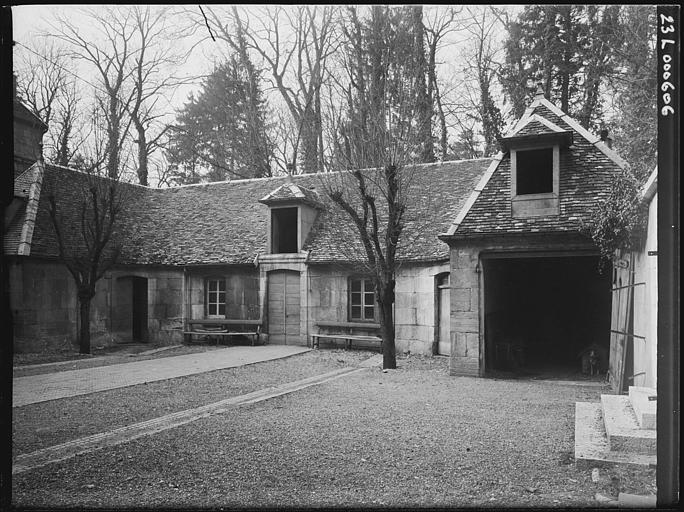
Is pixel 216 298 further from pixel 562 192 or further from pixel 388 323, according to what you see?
pixel 562 192

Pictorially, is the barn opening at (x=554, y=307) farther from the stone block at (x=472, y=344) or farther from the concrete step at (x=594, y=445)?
the concrete step at (x=594, y=445)

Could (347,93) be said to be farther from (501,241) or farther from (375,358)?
(375,358)

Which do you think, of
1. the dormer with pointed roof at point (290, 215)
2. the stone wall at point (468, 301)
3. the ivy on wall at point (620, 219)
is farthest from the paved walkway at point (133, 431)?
the dormer with pointed roof at point (290, 215)

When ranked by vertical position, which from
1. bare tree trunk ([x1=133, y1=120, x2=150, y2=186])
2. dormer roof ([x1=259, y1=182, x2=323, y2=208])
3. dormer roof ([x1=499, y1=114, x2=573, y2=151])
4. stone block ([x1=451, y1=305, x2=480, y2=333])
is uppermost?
bare tree trunk ([x1=133, y1=120, x2=150, y2=186])

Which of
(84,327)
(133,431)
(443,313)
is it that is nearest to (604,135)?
(443,313)

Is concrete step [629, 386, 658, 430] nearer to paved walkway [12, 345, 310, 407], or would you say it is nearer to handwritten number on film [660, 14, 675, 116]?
handwritten number on film [660, 14, 675, 116]

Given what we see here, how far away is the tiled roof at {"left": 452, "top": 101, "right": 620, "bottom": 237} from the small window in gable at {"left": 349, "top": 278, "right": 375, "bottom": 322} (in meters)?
5.61

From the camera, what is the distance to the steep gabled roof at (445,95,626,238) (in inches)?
441

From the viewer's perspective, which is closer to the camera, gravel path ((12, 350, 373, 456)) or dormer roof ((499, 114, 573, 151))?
gravel path ((12, 350, 373, 456))

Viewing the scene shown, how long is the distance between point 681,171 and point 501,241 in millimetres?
7381

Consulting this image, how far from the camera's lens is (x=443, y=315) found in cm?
1526

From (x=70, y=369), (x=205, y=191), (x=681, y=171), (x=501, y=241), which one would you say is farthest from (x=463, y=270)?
(x=205, y=191)

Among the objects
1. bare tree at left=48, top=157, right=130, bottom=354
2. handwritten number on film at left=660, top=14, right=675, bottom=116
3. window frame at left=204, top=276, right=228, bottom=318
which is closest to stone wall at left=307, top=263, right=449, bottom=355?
window frame at left=204, top=276, right=228, bottom=318

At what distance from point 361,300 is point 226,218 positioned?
6.45m
